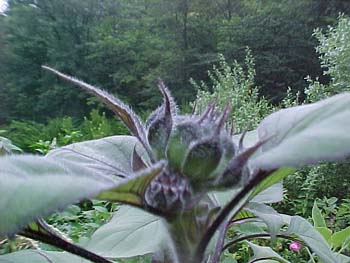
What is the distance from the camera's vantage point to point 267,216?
0.32 m

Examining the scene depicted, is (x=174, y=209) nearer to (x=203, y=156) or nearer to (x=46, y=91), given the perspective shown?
(x=203, y=156)

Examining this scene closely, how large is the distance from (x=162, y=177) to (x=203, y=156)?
0.02m

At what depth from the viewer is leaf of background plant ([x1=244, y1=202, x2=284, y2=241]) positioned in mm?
315

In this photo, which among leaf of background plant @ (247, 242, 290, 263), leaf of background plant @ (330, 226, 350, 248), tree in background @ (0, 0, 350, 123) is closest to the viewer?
leaf of background plant @ (247, 242, 290, 263)

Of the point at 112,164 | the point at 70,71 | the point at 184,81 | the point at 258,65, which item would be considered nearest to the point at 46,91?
the point at 70,71

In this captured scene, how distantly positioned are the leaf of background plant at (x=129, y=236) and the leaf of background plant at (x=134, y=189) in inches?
3.9

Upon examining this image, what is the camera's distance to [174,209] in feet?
0.73

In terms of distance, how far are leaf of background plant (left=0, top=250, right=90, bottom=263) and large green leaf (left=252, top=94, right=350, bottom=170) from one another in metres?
0.14

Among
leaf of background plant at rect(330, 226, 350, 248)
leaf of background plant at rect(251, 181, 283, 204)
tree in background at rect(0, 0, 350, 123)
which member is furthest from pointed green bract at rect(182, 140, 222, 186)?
tree in background at rect(0, 0, 350, 123)

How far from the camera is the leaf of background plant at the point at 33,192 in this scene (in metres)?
0.16

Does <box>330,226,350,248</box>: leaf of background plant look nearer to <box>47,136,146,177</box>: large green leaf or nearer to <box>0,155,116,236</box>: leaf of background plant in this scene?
<box>47,136,146,177</box>: large green leaf

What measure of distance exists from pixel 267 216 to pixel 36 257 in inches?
5.1

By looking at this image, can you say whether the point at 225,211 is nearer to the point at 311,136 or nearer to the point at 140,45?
the point at 311,136

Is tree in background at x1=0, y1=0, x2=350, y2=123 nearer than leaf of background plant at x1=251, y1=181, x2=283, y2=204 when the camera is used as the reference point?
No
